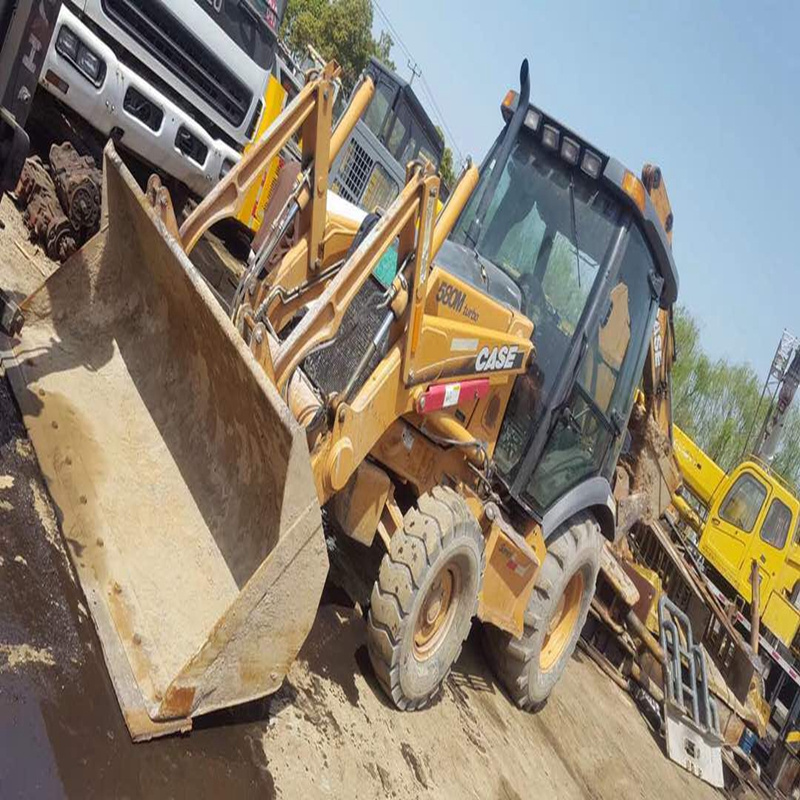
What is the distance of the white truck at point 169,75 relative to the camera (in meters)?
5.53

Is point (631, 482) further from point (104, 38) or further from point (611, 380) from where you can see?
point (104, 38)

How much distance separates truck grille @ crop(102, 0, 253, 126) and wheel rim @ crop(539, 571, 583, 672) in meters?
4.29

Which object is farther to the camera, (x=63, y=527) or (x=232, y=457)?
(x=232, y=457)

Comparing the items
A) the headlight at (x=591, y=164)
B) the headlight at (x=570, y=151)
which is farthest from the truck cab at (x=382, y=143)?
the headlight at (x=591, y=164)

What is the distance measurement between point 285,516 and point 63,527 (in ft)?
3.09

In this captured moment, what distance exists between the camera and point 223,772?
298 centimetres

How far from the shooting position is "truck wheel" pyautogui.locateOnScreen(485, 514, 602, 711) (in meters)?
5.33

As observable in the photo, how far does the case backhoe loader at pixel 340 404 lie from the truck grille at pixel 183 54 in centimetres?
196

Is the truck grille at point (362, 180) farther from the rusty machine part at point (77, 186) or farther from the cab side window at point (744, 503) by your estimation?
the cab side window at point (744, 503)

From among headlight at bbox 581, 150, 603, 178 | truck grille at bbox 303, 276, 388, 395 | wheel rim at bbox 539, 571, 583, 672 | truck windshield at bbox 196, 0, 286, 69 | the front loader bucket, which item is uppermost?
→ truck windshield at bbox 196, 0, 286, 69

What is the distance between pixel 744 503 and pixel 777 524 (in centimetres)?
49

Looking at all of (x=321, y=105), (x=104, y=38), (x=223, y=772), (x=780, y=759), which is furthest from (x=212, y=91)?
(x=780, y=759)

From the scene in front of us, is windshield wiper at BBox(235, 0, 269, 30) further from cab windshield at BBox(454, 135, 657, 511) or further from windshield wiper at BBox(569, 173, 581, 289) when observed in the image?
windshield wiper at BBox(569, 173, 581, 289)

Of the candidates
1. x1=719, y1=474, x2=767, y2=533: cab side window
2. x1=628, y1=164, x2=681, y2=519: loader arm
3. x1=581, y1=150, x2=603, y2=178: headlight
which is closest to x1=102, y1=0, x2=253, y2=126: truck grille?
x1=581, y1=150, x2=603, y2=178: headlight
